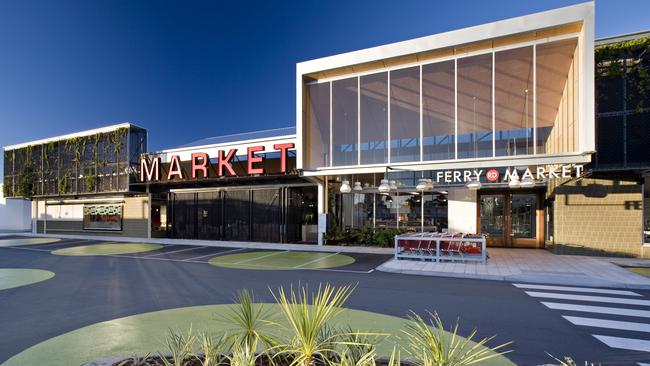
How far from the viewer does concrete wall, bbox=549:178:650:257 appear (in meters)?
12.9

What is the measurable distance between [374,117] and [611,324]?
49.3 feet

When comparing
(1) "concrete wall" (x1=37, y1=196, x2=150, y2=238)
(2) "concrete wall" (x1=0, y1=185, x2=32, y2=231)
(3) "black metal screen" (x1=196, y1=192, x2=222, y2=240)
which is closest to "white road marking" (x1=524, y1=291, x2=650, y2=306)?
(3) "black metal screen" (x1=196, y1=192, x2=222, y2=240)

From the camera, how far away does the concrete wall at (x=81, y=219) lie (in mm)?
24781

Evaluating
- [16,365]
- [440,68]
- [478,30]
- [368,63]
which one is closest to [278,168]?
[368,63]

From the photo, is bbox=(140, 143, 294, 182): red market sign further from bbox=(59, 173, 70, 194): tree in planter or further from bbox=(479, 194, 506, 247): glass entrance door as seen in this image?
bbox=(479, 194, 506, 247): glass entrance door

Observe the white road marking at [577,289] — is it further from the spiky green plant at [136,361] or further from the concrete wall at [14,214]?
the concrete wall at [14,214]

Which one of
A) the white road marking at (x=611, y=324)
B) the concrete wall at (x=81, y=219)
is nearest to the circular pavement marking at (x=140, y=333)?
the white road marking at (x=611, y=324)

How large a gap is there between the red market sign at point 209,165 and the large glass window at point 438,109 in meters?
7.75

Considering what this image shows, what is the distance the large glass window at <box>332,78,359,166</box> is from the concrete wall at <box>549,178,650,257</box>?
30.7 feet

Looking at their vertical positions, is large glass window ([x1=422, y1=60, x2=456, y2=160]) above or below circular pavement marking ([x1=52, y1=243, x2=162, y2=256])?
above

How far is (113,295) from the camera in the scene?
8.11 meters

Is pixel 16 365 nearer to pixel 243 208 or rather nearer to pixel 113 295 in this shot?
pixel 113 295

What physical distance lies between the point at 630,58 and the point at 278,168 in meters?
16.9

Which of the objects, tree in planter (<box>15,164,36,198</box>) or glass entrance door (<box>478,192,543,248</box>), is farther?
tree in planter (<box>15,164,36,198</box>)
